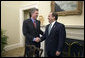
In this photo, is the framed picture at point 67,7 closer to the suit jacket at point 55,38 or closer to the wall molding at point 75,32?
the wall molding at point 75,32

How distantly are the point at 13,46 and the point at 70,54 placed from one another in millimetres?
3229

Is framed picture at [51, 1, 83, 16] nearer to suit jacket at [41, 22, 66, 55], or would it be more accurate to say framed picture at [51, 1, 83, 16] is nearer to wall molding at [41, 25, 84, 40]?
wall molding at [41, 25, 84, 40]

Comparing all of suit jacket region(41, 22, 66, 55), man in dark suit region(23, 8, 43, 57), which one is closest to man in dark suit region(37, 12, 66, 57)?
suit jacket region(41, 22, 66, 55)

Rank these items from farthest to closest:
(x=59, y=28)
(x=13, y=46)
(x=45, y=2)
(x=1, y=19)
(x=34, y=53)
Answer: (x=13, y=46)
(x=1, y=19)
(x=45, y=2)
(x=59, y=28)
(x=34, y=53)

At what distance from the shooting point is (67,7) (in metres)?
3.31

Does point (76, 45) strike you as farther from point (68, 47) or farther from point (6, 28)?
point (6, 28)

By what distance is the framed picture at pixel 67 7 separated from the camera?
2.99m

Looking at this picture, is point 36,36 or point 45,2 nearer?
point 36,36

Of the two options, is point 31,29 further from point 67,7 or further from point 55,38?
point 67,7

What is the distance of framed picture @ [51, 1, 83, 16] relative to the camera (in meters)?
2.99

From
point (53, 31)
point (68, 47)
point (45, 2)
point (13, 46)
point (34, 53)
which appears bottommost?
point (13, 46)

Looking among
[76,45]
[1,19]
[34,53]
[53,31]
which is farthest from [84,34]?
[1,19]

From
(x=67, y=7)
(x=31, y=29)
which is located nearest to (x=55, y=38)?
(x=31, y=29)

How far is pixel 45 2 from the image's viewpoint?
4027 mm
